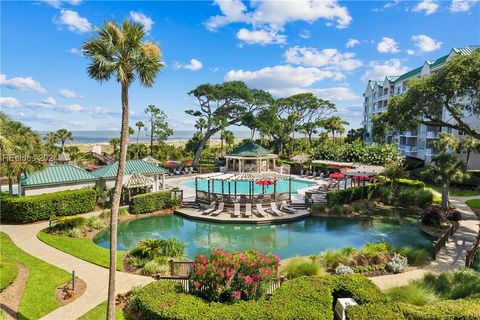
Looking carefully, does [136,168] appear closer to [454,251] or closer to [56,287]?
[56,287]

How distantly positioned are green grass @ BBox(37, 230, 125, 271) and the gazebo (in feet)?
86.5

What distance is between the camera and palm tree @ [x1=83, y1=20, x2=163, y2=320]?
789 cm

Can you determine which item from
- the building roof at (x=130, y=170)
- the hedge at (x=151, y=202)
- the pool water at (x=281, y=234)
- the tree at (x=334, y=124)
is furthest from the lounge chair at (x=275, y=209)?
the tree at (x=334, y=124)

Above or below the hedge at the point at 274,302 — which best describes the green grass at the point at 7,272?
below

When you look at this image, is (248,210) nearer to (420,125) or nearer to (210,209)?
(210,209)

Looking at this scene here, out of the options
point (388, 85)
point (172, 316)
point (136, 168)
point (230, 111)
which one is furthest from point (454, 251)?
point (388, 85)

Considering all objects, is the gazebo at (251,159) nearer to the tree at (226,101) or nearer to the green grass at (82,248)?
the tree at (226,101)

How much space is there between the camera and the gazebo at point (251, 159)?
41062 mm

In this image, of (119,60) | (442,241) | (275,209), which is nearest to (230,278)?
(119,60)

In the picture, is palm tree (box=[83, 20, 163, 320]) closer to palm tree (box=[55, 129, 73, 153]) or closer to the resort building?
the resort building

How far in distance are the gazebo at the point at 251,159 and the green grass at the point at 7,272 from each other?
3053cm

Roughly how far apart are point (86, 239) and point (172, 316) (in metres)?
11.5

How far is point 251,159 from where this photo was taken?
41.2m

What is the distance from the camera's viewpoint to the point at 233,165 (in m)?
43.2
